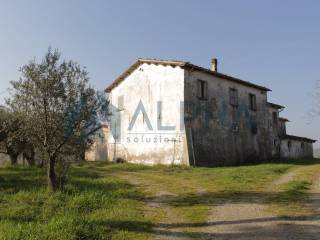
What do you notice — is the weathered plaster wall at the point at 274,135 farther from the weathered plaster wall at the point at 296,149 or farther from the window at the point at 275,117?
the weathered plaster wall at the point at 296,149

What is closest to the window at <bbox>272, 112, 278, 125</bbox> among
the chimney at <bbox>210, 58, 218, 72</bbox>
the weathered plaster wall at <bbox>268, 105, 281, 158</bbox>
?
the weathered plaster wall at <bbox>268, 105, 281, 158</bbox>

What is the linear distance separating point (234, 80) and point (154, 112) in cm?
697

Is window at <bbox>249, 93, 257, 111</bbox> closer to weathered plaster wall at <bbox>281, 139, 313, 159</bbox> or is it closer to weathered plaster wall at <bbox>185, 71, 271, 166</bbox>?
weathered plaster wall at <bbox>185, 71, 271, 166</bbox>

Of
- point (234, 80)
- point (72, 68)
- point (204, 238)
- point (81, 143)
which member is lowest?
point (204, 238)

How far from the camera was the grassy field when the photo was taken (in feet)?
27.8

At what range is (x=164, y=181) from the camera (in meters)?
16.9

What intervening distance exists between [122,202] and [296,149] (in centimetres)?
3260

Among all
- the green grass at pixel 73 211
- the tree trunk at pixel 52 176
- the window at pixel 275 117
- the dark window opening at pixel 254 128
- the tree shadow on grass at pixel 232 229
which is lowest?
the tree shadow on grass at pixel 232 229

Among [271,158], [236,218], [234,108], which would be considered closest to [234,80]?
[234,108]

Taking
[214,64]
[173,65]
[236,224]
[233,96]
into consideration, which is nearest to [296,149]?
[233,96]

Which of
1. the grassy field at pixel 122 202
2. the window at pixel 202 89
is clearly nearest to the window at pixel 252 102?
the window at pixel 202 89

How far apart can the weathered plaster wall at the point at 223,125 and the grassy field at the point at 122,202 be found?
6.74m

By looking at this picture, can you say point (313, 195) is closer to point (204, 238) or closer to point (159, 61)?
point (204, 238)

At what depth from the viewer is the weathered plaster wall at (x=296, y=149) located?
122 feet
